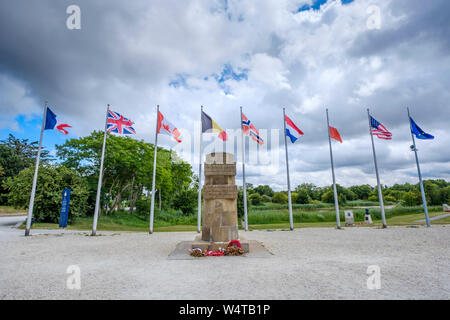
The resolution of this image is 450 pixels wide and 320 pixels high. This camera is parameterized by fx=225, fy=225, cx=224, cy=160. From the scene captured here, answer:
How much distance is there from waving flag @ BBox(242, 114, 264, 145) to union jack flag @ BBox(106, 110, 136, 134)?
7.60m

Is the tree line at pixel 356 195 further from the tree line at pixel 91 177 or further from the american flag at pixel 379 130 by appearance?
the american flag at pixel 379 130

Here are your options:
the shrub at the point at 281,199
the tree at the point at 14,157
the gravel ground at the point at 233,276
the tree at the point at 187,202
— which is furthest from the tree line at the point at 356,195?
the tree at the point at 14,157

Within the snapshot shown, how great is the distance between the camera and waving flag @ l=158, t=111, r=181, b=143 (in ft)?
49.8

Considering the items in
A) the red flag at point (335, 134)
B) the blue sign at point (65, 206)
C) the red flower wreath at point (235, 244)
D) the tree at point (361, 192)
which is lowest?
the red flower wreath at point (235, 244)

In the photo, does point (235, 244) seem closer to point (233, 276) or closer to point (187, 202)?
point (233, 276)

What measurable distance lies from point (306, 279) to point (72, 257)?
7.86 meters

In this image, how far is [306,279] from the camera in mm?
5160

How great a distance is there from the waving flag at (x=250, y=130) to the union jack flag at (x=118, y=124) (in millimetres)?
7598

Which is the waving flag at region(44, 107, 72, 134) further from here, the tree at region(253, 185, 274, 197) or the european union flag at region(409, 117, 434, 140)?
the tree at region(253, 185, 274, 197)

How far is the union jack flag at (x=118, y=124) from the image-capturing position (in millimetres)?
14349

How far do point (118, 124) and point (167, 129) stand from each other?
10.1 feet

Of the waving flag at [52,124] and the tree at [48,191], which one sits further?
the tree at [48,191]

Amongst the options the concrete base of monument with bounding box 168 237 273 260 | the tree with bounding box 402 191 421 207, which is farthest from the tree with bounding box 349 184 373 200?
the concrete base of monument with bounding box 168 237 273 260
